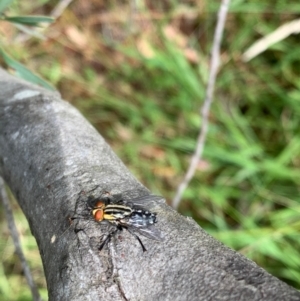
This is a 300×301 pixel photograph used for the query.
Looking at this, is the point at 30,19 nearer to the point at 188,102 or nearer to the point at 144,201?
the point at 144,201

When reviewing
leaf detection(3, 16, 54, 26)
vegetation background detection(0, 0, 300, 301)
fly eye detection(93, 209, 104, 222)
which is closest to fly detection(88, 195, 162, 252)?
fly eye detection(93, 209, 104, 222)

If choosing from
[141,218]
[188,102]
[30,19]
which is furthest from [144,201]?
[188,102]

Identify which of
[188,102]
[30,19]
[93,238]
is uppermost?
[30,19]

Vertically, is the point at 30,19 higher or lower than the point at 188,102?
higher

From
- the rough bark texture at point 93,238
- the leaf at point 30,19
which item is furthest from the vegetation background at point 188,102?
the rough bark texture at point 93,238

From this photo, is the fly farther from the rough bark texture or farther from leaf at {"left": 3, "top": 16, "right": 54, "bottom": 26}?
leaf at {"left": 3, "top": 16, "right": 54, "bottom": 26}

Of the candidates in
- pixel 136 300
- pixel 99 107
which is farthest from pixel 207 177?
pixel 136 300

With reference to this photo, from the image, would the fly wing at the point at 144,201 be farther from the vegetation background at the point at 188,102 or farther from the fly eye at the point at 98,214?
the vegetation background at the point at 188,102

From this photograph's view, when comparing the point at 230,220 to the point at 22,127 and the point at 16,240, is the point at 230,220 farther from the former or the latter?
the point at 22,127
